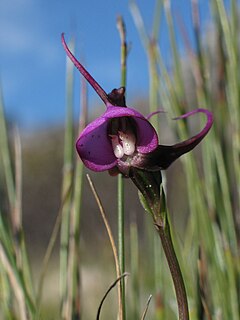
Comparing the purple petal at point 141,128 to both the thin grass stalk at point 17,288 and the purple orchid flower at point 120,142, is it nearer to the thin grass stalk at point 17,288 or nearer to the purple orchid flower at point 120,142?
the purple orchid flower at point 120,142

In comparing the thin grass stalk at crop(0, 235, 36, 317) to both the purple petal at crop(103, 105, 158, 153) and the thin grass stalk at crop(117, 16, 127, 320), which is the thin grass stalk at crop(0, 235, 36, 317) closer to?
the thin grass stalk at crop(117, 16, 127, 320)

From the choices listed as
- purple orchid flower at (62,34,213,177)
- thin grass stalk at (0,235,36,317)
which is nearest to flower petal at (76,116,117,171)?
purple orchid flower at (62,34,213,177)

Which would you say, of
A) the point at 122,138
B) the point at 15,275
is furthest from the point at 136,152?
the point at 15,275

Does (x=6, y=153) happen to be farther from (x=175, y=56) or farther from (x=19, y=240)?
(x=175, y=56)

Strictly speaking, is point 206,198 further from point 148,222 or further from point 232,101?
point 148,222

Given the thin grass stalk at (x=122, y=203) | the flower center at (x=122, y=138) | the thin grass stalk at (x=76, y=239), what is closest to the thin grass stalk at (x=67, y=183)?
the thin grass stalk at (x=76, y=239)

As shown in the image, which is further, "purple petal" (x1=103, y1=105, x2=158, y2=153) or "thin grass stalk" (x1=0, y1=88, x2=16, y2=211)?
"thin grass stalk" (x1=0, y1=88, x2=16, y2=211)

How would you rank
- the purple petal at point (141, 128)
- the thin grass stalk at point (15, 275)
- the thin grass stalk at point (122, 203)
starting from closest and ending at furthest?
1. the purple petal at point (141, 128)
2. the thin grass stalk at point (122, 203)
3. the thin grass stalk at point (15, 275)

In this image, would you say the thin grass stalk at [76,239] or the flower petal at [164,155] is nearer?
the flower petal at [164,155]
